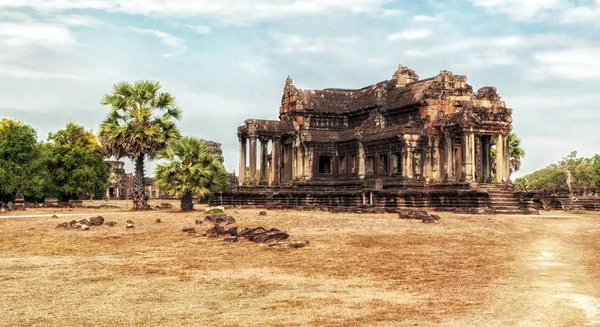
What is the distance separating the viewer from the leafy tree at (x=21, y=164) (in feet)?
153

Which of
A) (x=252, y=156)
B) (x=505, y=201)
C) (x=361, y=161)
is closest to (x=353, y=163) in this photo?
(x=361, y=161)

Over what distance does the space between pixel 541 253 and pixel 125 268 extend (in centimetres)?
1031

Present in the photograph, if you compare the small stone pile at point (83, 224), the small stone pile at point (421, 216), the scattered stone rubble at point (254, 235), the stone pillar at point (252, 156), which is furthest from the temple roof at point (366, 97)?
the scattered stone rubble at point (254, 235)

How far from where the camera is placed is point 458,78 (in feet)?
124

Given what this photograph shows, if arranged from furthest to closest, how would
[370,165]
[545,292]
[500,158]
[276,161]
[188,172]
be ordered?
[276,161] → [370,165] → [500,158] → [188,172] → [545,292]

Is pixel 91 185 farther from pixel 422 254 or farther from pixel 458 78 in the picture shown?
pixel 422 254

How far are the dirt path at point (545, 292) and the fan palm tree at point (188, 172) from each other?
1701 cm

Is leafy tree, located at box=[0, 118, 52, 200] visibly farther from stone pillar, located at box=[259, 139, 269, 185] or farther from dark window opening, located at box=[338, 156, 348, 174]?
dark window opening, located at box=[338, 156, 348, 174]

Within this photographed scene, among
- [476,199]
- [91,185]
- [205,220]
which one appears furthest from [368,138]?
[91,185]

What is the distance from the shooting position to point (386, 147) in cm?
3975

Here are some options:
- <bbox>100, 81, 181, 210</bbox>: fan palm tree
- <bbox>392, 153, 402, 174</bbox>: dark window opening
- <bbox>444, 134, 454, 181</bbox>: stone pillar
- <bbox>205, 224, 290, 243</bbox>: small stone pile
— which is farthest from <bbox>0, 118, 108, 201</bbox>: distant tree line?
<bbox>205, 224, 290, 243</bbox>: small stone pile

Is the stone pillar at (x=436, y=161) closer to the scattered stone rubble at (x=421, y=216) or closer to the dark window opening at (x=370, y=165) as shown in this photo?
the dark window opening at (x=370, y=165)

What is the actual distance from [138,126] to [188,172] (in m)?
5.73

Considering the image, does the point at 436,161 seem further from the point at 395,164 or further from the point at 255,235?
the point at 255,235
